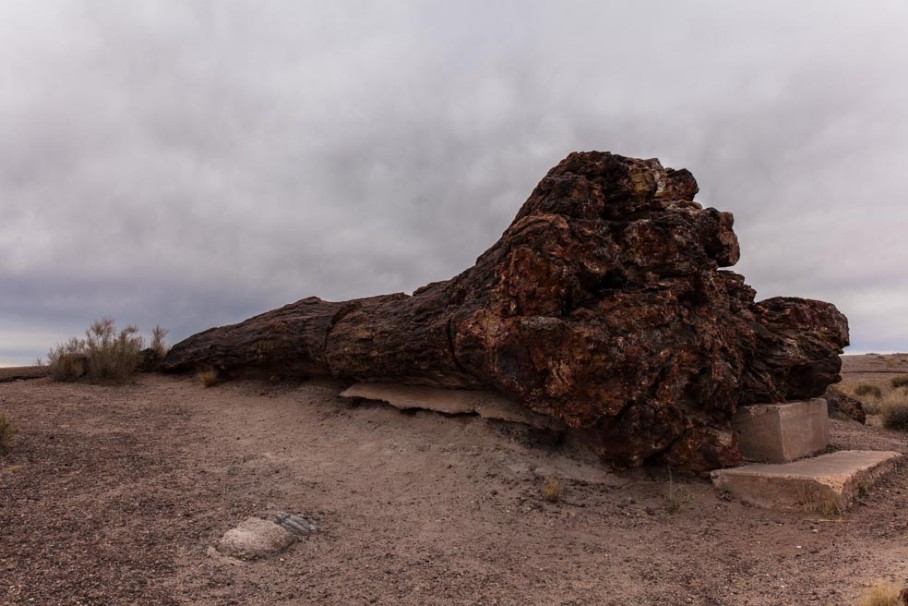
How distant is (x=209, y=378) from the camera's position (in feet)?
40.3

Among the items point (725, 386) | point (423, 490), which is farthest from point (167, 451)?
point (725, 386)

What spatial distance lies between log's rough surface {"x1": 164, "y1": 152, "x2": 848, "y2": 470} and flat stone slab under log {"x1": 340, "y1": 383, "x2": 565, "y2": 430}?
0.66ft

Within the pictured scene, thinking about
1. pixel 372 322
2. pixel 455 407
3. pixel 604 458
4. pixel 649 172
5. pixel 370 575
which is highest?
pixel 649 172

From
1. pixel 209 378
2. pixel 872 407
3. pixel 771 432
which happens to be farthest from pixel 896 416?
pixel 209 378

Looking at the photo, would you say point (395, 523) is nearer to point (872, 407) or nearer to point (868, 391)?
point (872, 407)

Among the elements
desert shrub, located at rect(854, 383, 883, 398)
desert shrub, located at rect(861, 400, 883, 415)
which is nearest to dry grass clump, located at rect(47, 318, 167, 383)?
desert shrub, located at rect(861, 400, 883, 415)

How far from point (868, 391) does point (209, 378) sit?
71.7 feet

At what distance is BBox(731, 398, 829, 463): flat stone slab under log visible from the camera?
24.8 ft

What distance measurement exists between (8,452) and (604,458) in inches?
283

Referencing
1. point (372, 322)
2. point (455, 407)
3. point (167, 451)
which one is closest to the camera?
point (167, 451)

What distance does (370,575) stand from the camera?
15.5 ft

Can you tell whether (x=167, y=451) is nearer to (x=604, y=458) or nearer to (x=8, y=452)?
(x=8, y=452)

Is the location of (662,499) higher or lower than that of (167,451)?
lower

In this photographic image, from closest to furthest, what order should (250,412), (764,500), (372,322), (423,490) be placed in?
(764,500) → (423,490) → (372,322) → (250,412)
